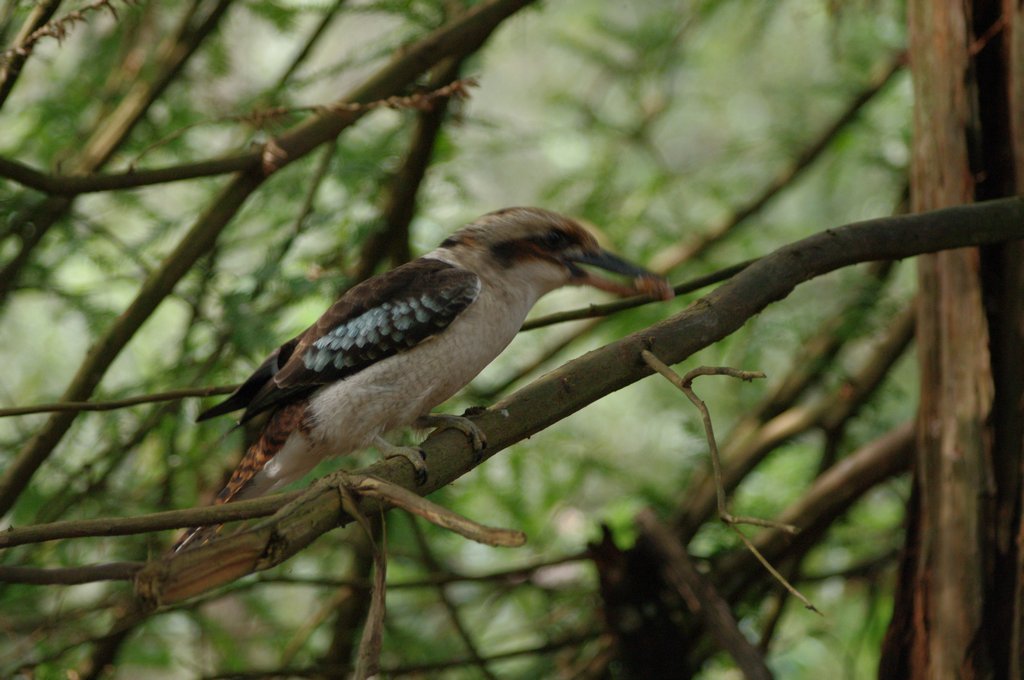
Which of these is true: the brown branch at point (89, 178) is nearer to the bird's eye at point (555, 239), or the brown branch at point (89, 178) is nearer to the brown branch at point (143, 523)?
the bird's eye at point (555, 239)

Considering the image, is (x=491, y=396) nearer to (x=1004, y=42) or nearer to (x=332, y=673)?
(x=332, y=673)

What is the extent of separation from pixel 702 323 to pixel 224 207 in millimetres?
1511

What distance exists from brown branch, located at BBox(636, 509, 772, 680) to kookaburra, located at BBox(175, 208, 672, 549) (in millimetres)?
960

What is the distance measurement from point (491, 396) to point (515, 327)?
1.39 m

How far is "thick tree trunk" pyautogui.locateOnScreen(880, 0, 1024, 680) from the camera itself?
283 cm

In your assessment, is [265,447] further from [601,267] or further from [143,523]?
[143,523]

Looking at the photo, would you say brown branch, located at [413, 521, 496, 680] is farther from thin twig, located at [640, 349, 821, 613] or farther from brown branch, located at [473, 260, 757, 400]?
thin twig, located at [640, 349, 821, 613]

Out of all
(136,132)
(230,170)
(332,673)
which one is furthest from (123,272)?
(332,673)

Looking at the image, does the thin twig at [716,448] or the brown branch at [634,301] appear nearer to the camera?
the thin twig at [716,448]

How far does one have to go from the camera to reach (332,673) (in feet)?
11.2

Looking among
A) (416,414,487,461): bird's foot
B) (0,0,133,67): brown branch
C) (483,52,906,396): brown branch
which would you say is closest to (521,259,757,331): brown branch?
(416,414,487,461): bird's foot

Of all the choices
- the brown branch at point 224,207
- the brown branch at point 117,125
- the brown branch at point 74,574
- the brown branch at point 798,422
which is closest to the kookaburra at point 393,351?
the brown branch at point 224,207

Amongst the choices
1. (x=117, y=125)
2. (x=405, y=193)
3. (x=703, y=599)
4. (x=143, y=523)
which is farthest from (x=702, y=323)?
(x=117, y=125)

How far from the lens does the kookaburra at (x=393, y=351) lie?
2871 millimetres
